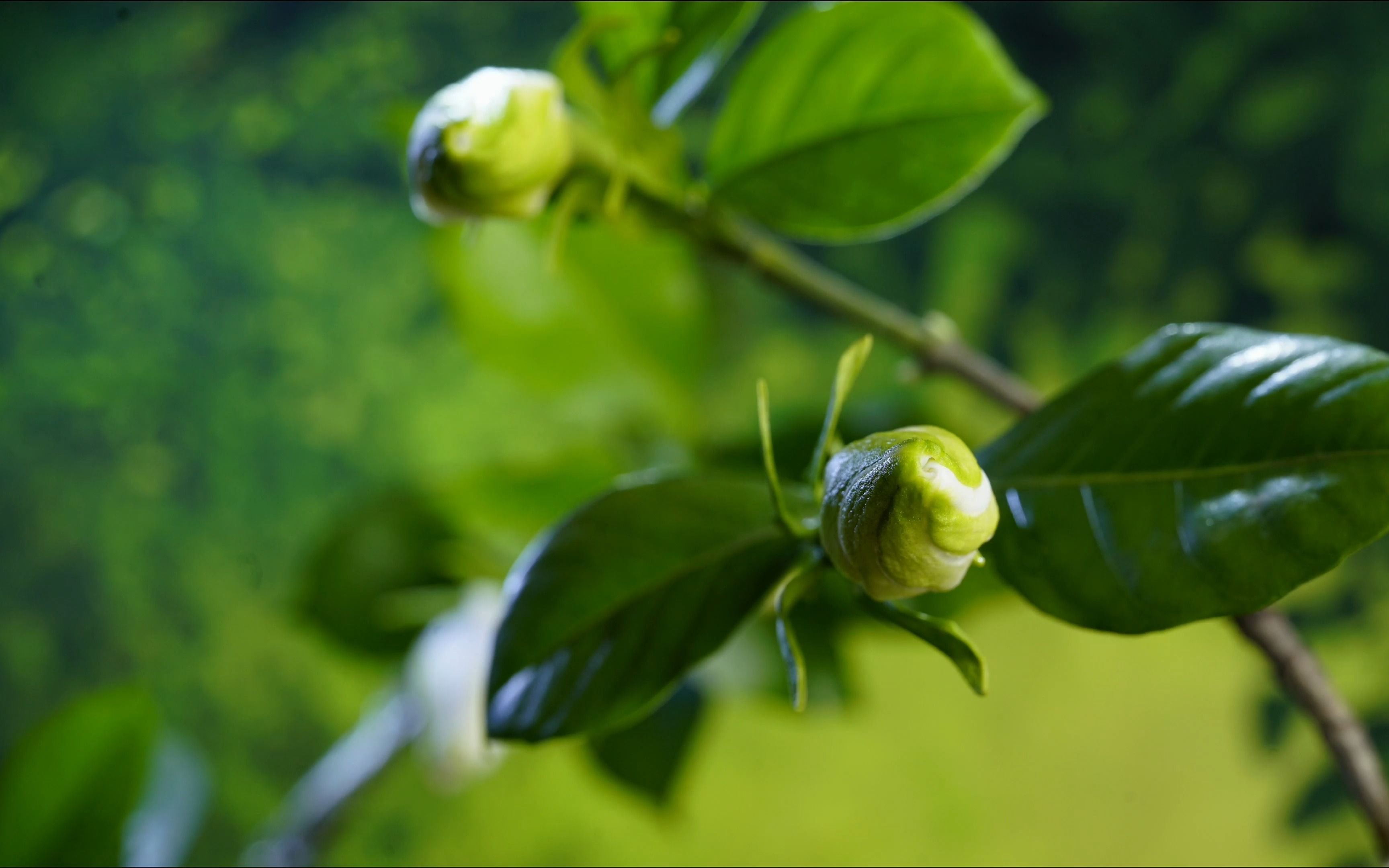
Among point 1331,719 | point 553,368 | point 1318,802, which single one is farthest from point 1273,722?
point 553,368

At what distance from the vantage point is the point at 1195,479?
0.26m

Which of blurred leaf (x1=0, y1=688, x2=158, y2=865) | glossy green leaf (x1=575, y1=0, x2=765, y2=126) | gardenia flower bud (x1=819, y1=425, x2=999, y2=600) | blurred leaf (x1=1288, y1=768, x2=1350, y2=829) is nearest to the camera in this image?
gardenia flower bud (x1=819, y1=425, x2=999, y2=600)

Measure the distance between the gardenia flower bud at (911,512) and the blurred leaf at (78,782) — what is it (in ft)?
1.51

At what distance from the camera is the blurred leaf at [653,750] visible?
0.56 m

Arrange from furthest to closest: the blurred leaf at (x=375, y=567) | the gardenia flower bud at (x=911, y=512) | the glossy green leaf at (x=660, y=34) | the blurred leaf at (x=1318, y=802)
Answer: the blurred leaf at (x=1318, y=802), the blurred leaf at (x=375, y=567), the glossy green leaf at (x=660, y=34), the gardenia flower bud at (x=911, y=512)

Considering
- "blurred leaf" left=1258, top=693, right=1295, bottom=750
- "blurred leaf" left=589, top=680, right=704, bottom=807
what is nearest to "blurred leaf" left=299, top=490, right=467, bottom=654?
"blurred leaf" left=589, top=680, right=704, bottom=807

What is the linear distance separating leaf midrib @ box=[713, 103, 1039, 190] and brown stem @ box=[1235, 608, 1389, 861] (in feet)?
0.64

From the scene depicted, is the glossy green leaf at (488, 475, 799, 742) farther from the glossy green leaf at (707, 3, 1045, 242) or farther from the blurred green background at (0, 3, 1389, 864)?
the blurred green background at (0, 3, 1389, 864)

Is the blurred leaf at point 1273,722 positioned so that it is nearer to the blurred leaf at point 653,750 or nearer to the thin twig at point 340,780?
the blurred leaf at point 653,750

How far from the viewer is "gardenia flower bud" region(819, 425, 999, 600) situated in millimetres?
226

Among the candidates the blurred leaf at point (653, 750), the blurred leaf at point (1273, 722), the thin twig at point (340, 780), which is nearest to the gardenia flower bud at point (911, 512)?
the blurred leaf at point (653, 750)

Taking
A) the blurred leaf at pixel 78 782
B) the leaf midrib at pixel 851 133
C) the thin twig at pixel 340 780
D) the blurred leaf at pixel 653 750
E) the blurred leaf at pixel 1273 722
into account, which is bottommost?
the blurred leaf at pixel 1273 722

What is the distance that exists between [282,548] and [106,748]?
0.37m

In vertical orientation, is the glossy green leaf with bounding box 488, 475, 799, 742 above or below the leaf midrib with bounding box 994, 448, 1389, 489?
below
